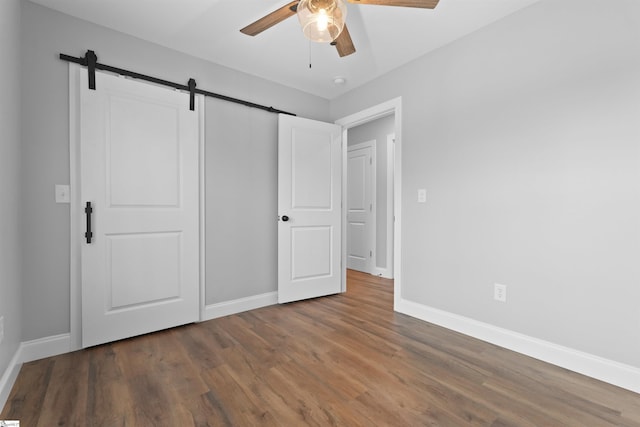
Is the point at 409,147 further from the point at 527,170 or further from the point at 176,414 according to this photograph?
the point at 176,414

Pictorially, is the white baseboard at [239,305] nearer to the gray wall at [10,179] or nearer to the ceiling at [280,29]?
the gray wall at [10,179]

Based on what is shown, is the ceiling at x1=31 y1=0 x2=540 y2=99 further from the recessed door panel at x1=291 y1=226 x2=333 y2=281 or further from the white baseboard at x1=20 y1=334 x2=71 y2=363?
the white baseboard at x1=20 y1=334 x2=71 y2=363

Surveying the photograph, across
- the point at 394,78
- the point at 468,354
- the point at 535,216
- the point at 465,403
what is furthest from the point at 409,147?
the point at 465,403

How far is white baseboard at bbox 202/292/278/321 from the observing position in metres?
2.87

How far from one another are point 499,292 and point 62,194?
3.39 metres

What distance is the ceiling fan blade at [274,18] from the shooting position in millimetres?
1674

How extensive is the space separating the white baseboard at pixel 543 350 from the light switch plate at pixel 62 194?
3087 mm

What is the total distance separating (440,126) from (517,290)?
1.51 m

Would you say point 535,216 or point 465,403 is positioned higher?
point 535,216

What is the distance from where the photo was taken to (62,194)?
85.7 inches

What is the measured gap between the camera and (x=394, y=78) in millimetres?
3098

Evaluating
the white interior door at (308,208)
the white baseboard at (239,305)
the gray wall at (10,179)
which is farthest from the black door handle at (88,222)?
the white interior door at (308,208)

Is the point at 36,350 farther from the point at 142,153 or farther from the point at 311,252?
the point at 311,252

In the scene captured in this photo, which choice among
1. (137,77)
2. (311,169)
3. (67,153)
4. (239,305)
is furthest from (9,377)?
(311,169)
